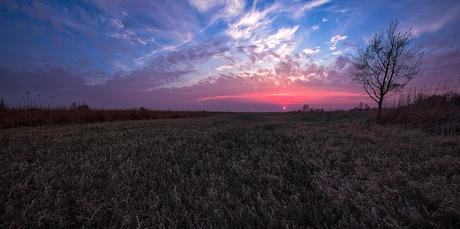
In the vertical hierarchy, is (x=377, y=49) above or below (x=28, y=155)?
above

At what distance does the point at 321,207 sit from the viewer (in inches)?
62.0

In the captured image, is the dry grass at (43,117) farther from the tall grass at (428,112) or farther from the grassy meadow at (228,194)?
the tall grass at (428,112)

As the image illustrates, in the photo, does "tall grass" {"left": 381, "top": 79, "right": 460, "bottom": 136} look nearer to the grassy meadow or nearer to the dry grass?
the grassy meadow

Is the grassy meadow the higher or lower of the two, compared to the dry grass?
lower

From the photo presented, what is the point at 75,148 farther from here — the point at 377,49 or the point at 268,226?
the point at 377,49

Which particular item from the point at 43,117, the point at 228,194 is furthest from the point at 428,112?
the point at 43,117

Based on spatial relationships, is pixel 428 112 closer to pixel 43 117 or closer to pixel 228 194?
pixel 228 194

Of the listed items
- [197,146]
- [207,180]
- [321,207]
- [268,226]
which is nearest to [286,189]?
[321,207]

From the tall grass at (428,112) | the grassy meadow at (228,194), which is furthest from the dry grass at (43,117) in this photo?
the tall grass at (428,112)

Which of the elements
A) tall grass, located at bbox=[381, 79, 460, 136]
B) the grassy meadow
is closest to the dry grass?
the grassy meadow

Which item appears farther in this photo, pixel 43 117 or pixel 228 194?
pixel 43 117

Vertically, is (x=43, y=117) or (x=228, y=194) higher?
(x=43, y=117)

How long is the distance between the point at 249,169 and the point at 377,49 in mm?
11141

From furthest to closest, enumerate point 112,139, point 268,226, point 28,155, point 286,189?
point 112,139, point 28,155, point 286,189, point 268,226
